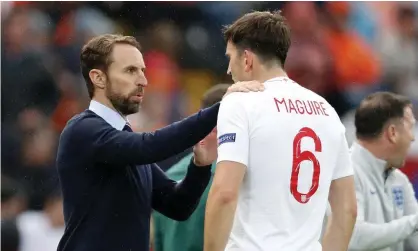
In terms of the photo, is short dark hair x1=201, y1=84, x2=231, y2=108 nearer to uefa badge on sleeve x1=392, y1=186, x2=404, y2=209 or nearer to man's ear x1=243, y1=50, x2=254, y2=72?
uefa badge on sleeve x1=392, y1=186, x2=404, y2=209

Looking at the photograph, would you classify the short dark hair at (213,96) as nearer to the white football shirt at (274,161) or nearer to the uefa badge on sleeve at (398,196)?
the uefa badge on sleeve at (398,196)

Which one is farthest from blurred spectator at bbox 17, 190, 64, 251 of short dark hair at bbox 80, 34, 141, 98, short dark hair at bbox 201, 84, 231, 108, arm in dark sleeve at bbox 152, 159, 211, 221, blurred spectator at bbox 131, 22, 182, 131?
short dark hair at bbox 80, 34, 141, 98

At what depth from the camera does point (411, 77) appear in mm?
8250

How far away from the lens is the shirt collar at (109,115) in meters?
3.79

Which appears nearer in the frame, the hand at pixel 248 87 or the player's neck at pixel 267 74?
the hand at pixel 248 87

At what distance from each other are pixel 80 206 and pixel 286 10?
5.01 metres

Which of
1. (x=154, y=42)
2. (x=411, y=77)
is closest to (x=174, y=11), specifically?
(x=154, y=42)

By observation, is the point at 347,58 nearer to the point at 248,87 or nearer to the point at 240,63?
the point at 240,63

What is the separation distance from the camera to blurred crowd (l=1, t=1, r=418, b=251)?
787 cm

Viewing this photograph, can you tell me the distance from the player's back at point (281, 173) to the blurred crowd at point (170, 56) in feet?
14.2

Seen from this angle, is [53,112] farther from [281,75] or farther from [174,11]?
[281,75]

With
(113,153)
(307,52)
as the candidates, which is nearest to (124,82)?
(113,153)

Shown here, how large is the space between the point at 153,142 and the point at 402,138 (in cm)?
196

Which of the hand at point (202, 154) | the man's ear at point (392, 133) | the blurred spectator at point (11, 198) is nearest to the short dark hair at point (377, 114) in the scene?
the man's ear at point (392, 133)
